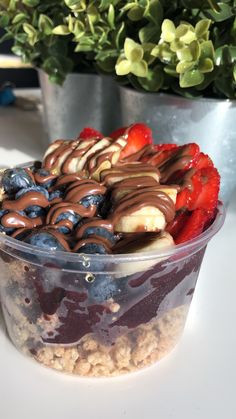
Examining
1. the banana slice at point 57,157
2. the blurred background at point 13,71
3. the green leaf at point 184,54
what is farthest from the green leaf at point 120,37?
the blurred background at point 13,71

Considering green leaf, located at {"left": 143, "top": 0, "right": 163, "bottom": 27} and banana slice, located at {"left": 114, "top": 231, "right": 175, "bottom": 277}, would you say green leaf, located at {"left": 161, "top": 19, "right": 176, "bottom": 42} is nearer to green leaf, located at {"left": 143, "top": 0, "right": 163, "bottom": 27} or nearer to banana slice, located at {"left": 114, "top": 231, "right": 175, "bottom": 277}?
green leaf, located at {"left": 143, "top": 0, "right": 163, "bottom": 27}

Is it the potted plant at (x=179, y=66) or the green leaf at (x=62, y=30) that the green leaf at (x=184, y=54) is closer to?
the potted plant at (x=179, y=66)

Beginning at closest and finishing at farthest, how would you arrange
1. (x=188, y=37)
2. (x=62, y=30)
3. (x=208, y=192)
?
(x=208, y=192) → (x=188, y=37) → (x=62, y=30)

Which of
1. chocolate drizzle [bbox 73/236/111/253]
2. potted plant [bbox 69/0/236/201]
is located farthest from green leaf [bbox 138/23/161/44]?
chocolate drizzle [bbox 73/236/111/253]

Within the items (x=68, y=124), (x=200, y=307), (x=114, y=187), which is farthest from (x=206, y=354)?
(x=68, y=124)

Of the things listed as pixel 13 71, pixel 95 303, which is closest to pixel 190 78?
pixel 95 303

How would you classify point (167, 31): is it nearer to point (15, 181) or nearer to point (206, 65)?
point (206, 65)
